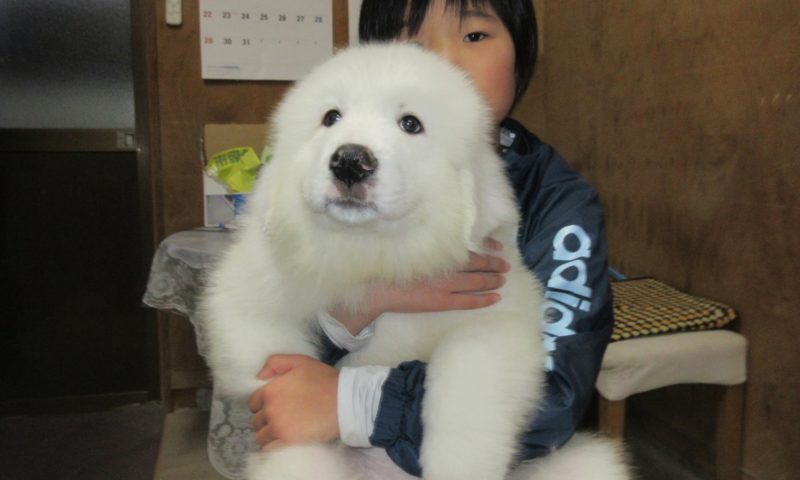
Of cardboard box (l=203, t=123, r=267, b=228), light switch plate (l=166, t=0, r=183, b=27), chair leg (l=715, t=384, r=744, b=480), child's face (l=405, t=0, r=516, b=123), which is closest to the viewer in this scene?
child's face (l=405, t=0, r=516, b=123)

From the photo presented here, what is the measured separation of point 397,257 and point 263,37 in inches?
97.2

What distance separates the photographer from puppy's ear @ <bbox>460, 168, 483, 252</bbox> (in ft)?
3.43

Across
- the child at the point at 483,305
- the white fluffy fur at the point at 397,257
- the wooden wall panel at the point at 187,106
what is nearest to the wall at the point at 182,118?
the wooden wall panel at the point at 187,106

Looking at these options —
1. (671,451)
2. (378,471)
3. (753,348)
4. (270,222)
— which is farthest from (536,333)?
(671,451)

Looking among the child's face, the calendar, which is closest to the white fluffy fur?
the child's face

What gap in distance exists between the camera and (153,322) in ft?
11.3

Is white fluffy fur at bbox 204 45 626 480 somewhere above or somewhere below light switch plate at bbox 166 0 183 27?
below

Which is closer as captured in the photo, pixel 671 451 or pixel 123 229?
pixel 671 451

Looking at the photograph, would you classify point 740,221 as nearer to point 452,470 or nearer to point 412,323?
point 412,323

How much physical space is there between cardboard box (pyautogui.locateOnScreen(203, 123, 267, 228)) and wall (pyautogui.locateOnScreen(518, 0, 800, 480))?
173cm

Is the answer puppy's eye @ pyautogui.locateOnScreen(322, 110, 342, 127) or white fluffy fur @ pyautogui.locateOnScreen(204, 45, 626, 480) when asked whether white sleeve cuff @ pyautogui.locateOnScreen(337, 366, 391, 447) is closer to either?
white fluffy fur @ pyautogui.locateOnScreen(204, 45, 626, 480)

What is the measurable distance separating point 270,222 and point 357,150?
10.4 inches

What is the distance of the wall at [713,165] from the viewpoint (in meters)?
1.93

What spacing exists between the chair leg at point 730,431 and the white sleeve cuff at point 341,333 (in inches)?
60.6
